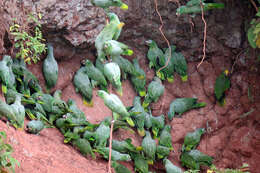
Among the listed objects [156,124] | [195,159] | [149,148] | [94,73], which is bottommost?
[195,159]

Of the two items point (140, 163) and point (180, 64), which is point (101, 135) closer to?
point (140, 163)

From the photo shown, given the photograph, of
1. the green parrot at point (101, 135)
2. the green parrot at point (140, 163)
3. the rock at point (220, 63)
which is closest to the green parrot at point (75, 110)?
the green parrot at point (101, 135)

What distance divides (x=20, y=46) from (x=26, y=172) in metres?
1.65

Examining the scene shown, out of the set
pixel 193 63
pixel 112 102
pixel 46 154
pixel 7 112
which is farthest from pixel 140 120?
pixel 112 102

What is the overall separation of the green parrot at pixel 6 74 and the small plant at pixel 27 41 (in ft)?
0.43

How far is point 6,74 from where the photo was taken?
11.7ft

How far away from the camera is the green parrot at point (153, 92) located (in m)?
4.52

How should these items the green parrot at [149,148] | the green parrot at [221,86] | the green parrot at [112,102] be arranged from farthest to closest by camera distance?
the green parrot at [221,86] → the green parrot at [149,148] → the green parrot at [112,102]

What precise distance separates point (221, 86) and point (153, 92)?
996mm

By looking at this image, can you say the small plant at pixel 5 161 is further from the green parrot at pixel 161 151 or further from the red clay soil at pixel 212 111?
the green parrot at pixel 161 151

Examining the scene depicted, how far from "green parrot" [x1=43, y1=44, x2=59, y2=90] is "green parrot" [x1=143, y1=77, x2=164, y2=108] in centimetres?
125

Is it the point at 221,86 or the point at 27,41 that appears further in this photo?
the point at 221,86

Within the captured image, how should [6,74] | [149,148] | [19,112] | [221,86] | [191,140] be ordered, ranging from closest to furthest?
1. [19,112]
2. [6,74]
3. [149,148]
4. [191,140]
5. [221,86]

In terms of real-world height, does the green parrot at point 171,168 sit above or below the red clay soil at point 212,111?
below
